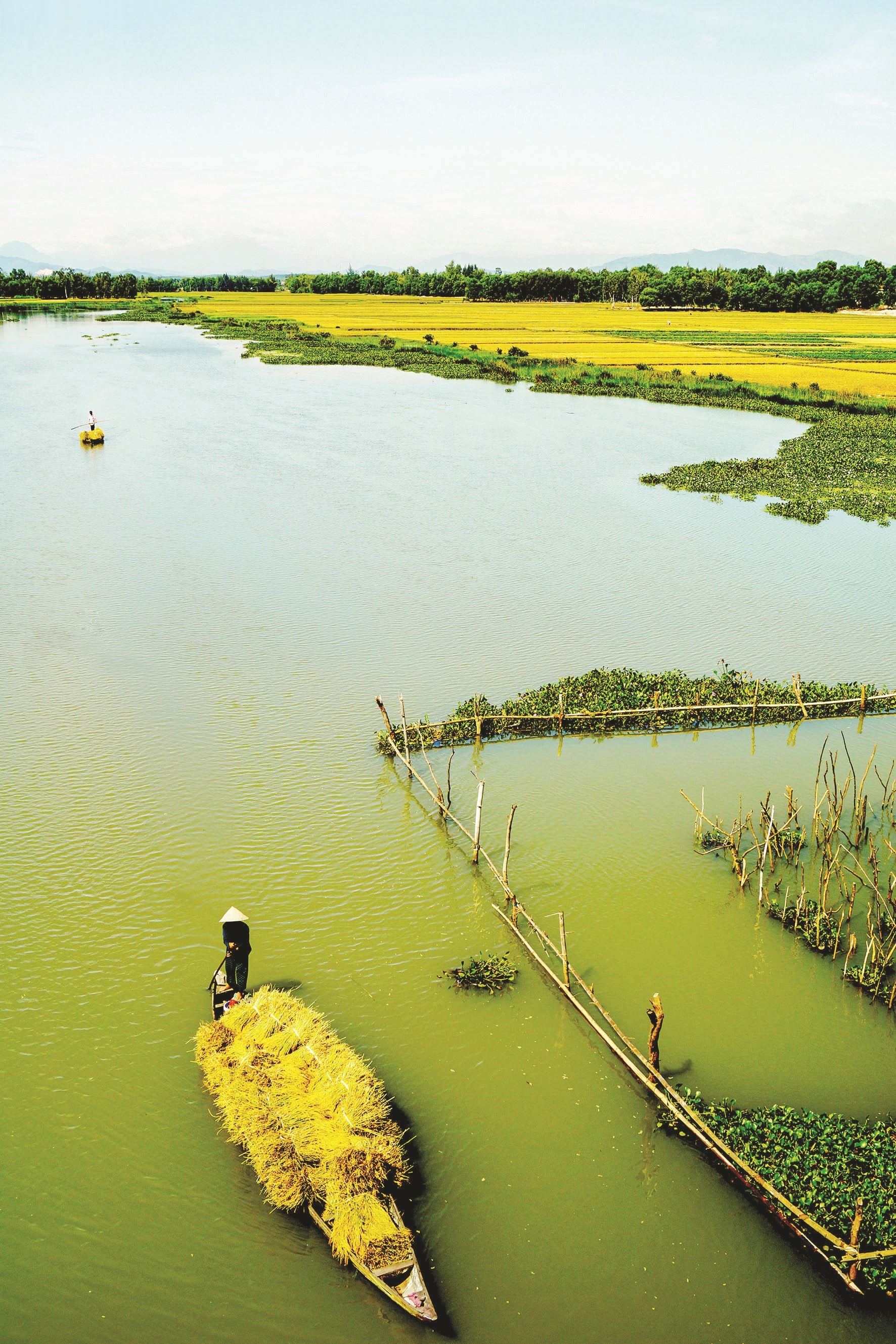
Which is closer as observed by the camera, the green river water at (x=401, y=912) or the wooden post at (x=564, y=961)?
the green river water at (x=401, y=912)

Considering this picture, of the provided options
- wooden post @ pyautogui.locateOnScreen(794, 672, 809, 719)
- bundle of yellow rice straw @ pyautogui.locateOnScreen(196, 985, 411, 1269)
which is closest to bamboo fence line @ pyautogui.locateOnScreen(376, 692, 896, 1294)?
bundle of yellow rice straw @ pyautogui.locateOnScreen(196, 985, 411, 1269)

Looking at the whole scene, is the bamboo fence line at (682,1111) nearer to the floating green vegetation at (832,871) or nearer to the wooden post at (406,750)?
the wooden post at (406,750)

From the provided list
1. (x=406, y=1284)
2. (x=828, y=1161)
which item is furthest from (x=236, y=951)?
(x=828, y=1161)

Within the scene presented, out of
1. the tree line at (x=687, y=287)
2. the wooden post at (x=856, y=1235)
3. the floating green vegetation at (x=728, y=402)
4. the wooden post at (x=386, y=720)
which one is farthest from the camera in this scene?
the tree line at (x=687, y=287)

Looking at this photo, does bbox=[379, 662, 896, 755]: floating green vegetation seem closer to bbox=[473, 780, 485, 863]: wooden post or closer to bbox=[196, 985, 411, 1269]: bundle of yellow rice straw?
bbox=[473, 780, 485, 863]: wooden post

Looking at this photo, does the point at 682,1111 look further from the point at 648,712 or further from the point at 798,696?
the point at 798,696

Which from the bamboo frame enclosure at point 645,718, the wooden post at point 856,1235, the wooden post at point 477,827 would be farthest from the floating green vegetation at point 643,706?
the wooden post at point 856,1235
